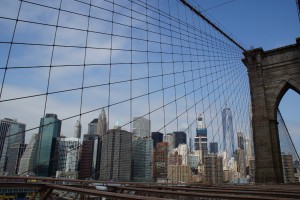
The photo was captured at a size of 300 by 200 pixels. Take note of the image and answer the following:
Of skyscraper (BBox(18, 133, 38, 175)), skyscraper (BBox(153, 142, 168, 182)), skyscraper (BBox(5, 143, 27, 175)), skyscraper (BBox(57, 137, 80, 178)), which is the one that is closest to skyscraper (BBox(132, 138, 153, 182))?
skyscraper (BBox(57, 137, 80, 178))

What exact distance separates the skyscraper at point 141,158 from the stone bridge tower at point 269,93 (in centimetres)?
2629

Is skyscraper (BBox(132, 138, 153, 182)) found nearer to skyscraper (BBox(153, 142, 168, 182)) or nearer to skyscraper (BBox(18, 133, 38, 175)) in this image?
skyscraper (BBox(153, 142, 168, 182))

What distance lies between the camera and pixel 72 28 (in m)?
6.79

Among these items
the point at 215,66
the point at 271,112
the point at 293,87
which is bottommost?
the point at 271,112

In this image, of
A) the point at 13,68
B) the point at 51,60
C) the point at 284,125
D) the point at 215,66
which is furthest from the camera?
the point at 284,125

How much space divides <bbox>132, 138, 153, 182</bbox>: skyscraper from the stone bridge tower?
26292mm

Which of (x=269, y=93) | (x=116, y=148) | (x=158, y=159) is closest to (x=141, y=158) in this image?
(x=158, y=159)

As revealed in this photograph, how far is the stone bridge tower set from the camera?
11188 mm

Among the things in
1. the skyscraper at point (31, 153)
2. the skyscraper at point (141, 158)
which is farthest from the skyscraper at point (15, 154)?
the skyscraper at point (141, 158)

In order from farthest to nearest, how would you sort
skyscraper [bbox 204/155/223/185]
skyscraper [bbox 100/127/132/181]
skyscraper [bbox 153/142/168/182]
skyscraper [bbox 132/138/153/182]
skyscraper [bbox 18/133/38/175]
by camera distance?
1. skyscraper [bbox 204/155/223/185]
2. skyscraper [bbox 132/138/153/182]
3. skyscraper [bbox 153/142/168/182]
4. skyscraper [bbox 100/127/132/181]
5. skyscraper [bbox 18/133/38/175]

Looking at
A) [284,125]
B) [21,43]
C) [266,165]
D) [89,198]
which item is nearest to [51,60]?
[21,43]

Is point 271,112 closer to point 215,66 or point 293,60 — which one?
point 293,60

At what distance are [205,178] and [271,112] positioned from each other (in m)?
44.2

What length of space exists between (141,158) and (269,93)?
113 ft
